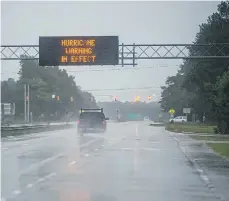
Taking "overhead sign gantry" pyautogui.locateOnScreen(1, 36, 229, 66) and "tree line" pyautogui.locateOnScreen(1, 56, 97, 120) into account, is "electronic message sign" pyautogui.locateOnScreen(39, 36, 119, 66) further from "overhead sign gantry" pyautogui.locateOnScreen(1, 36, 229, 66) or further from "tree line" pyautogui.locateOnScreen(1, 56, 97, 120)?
"tree line" pyautogui.locateOnScreen(1, 56, 97, 120)

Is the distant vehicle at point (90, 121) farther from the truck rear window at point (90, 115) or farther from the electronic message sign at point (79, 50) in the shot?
the electronic message sign at point (79, 50)

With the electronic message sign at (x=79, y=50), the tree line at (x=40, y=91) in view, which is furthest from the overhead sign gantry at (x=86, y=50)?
the tree line at (x=40, y=91)

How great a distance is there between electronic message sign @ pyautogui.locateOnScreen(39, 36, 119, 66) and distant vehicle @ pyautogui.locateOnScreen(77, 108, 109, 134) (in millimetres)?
13664

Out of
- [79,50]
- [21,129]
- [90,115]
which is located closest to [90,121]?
[90,115]

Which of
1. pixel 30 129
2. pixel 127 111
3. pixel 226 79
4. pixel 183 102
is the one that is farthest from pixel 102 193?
pixel 127 111

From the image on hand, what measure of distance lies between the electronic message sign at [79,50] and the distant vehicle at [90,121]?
13664 mm

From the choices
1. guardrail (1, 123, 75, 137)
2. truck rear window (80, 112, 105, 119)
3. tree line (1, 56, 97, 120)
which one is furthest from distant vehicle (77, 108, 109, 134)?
tree line (1, 56, 97, 120)

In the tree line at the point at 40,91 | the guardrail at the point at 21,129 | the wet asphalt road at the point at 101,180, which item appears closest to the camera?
the wet asphalt road at the point at 101,180

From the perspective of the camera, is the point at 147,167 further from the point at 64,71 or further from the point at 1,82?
the point at 64,71

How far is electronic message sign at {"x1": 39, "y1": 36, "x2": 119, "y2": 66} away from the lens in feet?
118

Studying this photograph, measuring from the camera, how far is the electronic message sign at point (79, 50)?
118ft

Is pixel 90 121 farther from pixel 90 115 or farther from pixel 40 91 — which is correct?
pixel 40 91

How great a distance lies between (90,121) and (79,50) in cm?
1523

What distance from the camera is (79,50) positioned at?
36.0m
